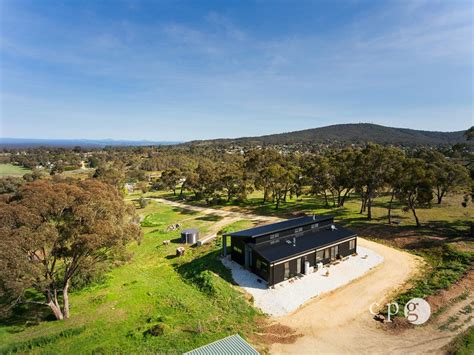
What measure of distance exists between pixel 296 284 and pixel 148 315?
10923 millimetres

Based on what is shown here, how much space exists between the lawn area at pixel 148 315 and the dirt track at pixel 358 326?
2.92 meters

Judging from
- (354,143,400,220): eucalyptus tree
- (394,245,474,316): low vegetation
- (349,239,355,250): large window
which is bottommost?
(394,245,474,316): low vegetation

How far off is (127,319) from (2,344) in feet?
20.4

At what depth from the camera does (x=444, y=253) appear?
25453 millimetres

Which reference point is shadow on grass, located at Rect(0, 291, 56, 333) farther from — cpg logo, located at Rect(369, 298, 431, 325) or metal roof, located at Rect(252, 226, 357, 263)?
cpg logo, located at Rect(369, 298, 431, 325)

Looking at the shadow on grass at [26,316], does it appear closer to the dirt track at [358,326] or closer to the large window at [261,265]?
the large window at [261,265]

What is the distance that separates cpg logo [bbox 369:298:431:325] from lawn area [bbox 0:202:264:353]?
7.96 metres

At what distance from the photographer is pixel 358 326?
15.9m

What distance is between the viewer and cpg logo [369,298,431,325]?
640 inches

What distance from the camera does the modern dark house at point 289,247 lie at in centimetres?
2092

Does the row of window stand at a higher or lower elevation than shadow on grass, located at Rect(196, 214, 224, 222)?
higher

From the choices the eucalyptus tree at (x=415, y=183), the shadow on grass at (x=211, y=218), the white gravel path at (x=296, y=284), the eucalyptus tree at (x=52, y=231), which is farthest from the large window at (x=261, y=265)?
the eucalyptus tree at (x=415, y=183)

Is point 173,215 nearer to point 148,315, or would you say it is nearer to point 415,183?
point 148,315

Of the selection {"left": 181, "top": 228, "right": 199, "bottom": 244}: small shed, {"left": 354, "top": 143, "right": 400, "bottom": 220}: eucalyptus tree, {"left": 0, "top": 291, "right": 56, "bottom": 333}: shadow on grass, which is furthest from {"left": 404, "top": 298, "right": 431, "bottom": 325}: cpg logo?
{"left": 0, "top": 291, "right": 56, "bottom": 333}: shadow on grass
